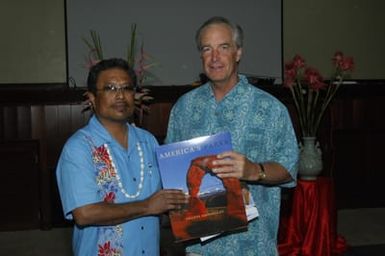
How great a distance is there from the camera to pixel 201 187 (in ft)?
4.73

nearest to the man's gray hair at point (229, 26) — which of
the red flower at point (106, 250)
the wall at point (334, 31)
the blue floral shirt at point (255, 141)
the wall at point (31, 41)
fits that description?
the blue floral shirt at point (255, 141)

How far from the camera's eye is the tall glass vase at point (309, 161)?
11.4ft

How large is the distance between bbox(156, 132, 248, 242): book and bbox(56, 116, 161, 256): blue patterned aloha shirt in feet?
0.35

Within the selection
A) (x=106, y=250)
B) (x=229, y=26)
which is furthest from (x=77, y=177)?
(x=229, y=26)

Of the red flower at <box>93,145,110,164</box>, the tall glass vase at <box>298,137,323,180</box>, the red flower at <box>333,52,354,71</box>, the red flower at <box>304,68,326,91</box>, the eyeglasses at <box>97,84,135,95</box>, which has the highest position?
the red flower at <box>333,52,354,71</box>

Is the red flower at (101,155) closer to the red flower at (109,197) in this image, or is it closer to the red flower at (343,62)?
the red flower at (109,197)

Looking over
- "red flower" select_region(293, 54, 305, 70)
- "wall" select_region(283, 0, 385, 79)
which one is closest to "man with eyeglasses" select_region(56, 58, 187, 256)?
"red flower" select_region(293, 54, 305, 70)

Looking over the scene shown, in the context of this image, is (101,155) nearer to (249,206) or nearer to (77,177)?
(77,177)

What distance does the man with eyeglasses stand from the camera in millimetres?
1394

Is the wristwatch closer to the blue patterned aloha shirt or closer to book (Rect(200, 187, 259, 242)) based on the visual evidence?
book (Rect(200, 187, 259, 242))

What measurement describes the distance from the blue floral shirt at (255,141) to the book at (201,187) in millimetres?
149

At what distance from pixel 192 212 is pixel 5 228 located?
3.39 meters

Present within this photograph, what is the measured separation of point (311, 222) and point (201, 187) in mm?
2292

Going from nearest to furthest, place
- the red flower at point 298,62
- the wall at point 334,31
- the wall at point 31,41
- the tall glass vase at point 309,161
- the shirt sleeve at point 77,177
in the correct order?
the shirt sleeve at point 77,177 < the red flower at point 298,62 < the tall glass vase at point 309,161 < the wall at point 31,41 < the wall at point 334,31
